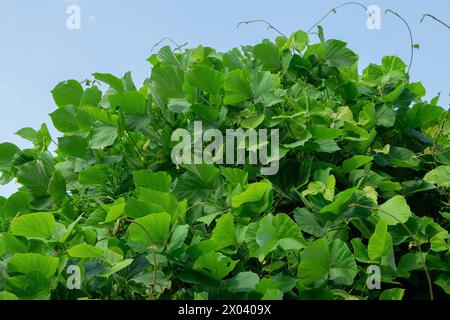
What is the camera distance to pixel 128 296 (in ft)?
4.88

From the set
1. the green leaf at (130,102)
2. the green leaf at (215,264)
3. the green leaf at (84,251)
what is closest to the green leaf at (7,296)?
the green leaf at (84,251)

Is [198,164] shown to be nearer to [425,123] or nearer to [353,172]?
[353,172]

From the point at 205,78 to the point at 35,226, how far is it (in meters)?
0.68

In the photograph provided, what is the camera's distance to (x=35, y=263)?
4.68ft

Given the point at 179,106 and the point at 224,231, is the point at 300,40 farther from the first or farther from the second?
the point at 224,231

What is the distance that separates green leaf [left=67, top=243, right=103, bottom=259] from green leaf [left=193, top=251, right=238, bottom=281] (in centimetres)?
24

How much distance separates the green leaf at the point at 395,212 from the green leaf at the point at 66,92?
1223 millimetres

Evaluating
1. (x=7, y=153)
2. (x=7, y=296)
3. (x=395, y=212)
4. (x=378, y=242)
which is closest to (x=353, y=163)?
(x=395, y=212)

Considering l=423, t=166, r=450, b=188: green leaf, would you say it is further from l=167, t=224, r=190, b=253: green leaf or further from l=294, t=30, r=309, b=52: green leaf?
l=167, t=224, r=190, b=253: green leaf

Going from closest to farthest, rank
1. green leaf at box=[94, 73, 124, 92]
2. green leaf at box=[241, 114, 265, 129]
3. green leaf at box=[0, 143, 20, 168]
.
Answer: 1. green leaf at box=[241, 114, 265, 129]
2. green leaf at box=[94, 73, 124, 92]
3. green leaf at box=[0, 143, 20, 168]

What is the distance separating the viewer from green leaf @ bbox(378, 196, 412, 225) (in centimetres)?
154

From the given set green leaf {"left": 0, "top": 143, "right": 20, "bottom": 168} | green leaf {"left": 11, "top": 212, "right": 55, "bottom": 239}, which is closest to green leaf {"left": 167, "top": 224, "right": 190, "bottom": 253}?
green leaf {"left": 11, "top": 212, "right": 55, "bottom": 239}
